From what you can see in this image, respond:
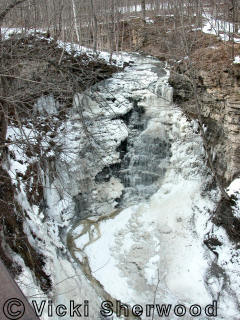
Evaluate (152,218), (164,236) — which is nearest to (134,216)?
(152,218)

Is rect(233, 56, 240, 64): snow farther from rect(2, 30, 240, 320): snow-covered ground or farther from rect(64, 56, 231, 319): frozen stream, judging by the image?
rect(2, 30, 240, 320): snow-covered ground

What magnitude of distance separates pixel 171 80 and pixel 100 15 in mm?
13655

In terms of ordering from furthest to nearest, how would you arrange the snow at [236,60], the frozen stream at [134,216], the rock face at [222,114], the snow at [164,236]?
the snow at [236,60], the rock face at [222,114], the snow at [164,236], the frozen stream at [134,216]

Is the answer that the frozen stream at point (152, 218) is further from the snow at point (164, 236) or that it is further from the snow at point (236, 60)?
the snow at point (236, 60)

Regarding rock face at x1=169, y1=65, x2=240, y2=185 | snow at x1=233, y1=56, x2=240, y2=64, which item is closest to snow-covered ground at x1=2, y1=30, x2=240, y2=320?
rock face at x1=169, y1=65, x2=240, y2=185

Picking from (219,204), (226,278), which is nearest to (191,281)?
(226,278)

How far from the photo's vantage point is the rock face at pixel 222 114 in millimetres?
8961

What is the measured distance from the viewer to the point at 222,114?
9.71 m

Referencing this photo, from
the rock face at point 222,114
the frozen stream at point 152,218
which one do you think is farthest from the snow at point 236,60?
the frozen stream at point 152,218

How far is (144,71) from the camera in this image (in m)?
15.6

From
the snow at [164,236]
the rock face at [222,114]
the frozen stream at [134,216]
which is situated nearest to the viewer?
the frozen stream at [134,216]

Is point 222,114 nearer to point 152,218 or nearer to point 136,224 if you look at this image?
point 152,218

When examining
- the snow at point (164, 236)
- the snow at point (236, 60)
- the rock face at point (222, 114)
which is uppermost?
the snow at point (236, 60)

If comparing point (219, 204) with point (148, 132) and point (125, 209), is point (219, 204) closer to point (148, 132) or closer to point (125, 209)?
point (125, 209)
